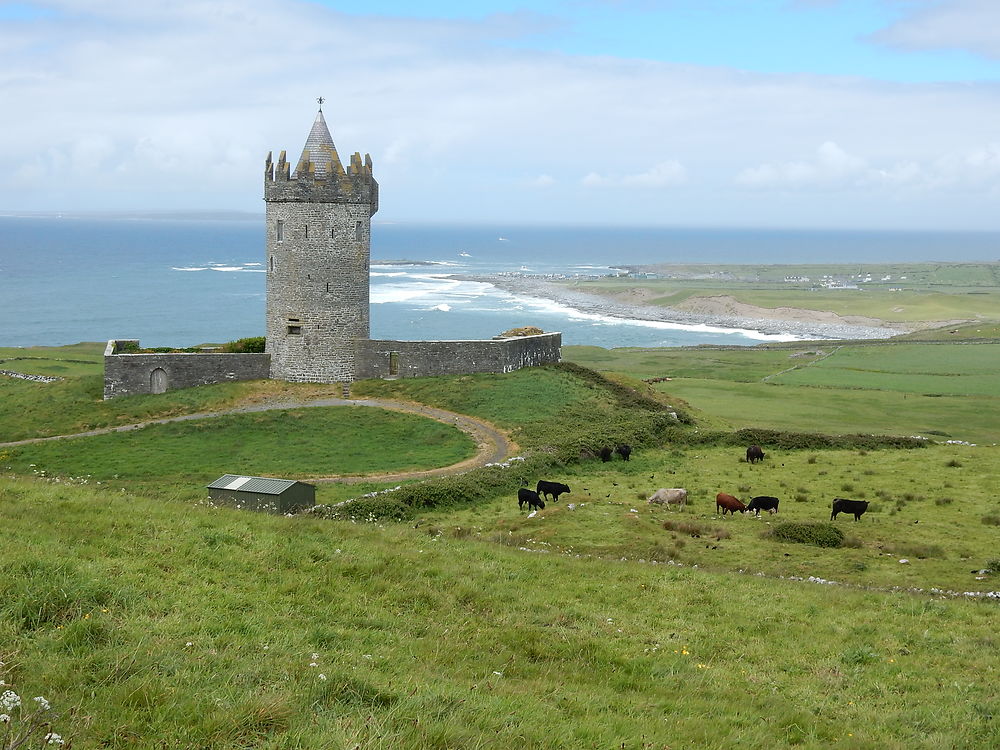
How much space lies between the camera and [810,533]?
22.8 meters

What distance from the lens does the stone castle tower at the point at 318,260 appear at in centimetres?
4016

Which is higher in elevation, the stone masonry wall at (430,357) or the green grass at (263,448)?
the stone masonry wall at (430,357)

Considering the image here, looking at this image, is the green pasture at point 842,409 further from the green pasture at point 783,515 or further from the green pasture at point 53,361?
the green pasture at point 53,361

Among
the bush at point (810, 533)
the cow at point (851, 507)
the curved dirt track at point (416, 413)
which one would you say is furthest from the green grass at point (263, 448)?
the cow at point (851, 507)

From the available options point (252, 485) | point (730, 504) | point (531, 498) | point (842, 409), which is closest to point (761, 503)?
point (730, 504)

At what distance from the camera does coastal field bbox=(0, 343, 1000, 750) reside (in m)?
9.37

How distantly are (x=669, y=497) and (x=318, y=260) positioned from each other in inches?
799

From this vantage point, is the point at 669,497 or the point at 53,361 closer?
the point at 669,497

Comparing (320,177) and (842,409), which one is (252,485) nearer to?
(320,177)

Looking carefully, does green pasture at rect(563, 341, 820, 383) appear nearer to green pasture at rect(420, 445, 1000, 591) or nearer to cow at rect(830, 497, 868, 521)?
green pasture at rect(420, 445, 1000, 591)

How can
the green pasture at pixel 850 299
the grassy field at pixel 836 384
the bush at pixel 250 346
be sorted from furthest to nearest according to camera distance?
the green pasture at pixel 850 299
the grassy field at pixel 836 384
the bush at pixel 250 346

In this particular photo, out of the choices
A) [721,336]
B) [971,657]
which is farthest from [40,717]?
[721,336]

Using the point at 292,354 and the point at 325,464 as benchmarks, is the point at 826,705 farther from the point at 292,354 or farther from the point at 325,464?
the point at 292,354

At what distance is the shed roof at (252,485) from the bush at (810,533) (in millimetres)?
12141
